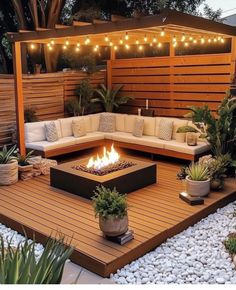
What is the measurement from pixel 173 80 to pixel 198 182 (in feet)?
13.9

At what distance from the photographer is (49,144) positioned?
726 cm

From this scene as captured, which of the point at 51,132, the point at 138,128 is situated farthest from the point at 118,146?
the point at 51,132

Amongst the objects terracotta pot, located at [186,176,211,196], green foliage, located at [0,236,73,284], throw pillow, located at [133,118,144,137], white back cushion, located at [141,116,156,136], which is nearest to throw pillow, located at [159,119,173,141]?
white back cushion, located at [141,116,156,136]

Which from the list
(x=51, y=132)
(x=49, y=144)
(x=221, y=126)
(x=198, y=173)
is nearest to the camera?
(x=198, y=173)

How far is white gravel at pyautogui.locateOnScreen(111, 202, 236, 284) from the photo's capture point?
3490 millimetres

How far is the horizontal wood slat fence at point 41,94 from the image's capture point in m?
8.03

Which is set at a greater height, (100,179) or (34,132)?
(34,132)

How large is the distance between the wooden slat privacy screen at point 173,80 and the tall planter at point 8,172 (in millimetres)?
4424

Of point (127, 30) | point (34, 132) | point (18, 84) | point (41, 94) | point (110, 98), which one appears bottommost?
point (34, 132)

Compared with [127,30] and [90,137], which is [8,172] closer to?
[90,137]

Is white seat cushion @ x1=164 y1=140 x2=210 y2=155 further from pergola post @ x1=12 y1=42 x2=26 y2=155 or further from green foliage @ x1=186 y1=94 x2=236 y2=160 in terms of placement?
pergola post @ x1=12 y1=42 x2=26 y2=155

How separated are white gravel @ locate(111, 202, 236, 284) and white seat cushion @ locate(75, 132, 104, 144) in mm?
3883

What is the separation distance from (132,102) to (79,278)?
22.1ft
